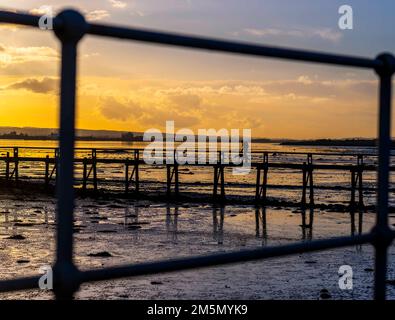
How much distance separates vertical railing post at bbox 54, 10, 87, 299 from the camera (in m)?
1.48

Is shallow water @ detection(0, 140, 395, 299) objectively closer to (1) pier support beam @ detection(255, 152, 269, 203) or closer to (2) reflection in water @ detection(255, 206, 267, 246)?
(2) reflection in water @ detection(255, 206, 267, 246)

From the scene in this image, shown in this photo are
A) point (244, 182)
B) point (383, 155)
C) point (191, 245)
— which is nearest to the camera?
point (383, 155)

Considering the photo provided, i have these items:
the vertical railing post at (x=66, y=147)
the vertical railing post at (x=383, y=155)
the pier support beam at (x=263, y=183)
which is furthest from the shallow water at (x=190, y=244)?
the vertical railing post at (x=66, y=147)

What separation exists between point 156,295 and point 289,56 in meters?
4.82

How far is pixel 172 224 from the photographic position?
12.9m

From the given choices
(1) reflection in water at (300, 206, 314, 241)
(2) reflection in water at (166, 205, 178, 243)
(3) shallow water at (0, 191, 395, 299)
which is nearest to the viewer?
(3) shallow water at (0, 191, 395, 299)

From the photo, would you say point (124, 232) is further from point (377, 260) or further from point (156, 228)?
point (377, 260)

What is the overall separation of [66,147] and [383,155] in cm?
117

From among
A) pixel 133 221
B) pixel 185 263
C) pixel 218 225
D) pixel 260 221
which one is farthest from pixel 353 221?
pixel 185 263

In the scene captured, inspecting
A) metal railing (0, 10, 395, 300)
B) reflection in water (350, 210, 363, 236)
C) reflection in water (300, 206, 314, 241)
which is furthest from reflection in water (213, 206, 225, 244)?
metal railing (0, 10, 395, 300)

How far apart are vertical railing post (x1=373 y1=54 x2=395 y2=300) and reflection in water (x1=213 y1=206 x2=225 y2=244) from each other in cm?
835

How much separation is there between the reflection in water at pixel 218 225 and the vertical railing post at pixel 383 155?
8.35m

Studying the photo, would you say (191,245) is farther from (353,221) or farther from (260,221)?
(353,221)

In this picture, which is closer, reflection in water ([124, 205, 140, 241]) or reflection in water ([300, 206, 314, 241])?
reflection in water ([124, 205, 140, 241])
